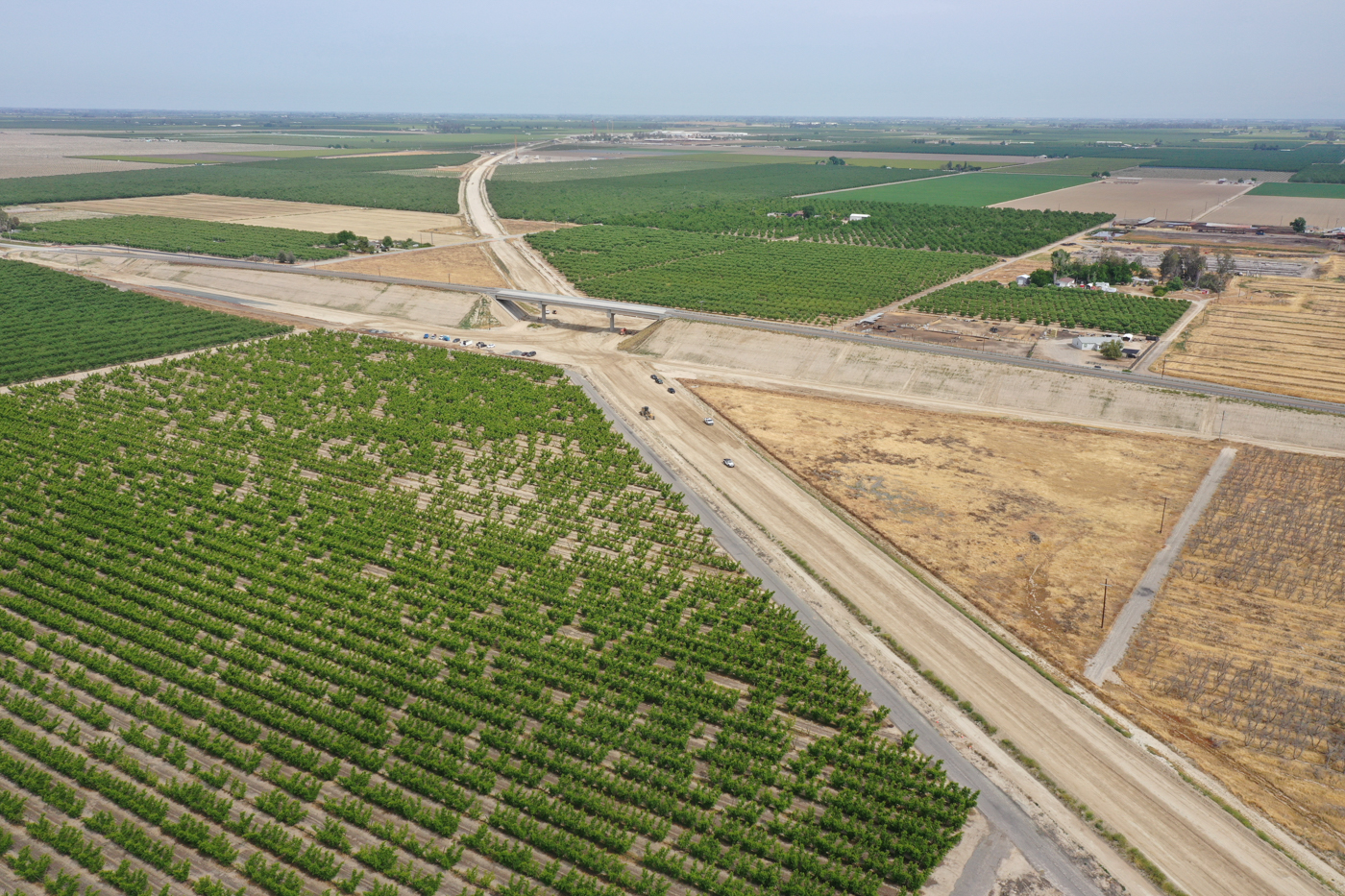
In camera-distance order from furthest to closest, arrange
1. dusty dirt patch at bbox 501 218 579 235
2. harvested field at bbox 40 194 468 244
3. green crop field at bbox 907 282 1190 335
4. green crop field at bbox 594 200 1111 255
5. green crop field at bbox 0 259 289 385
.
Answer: dusty dirt patch at bbox 501 218 579 235 < harvested field at bbox 40 194 468 244 < green crop field at bbox 594 200 1111 255 < green crop field at bbox 907 282 1190 335 < green crop field at bbox 0 259 289 385

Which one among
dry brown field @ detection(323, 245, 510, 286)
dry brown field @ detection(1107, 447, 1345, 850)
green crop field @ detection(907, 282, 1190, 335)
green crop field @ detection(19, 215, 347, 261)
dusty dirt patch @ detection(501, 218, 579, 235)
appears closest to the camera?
dry brown field @ detection(1107, 447, 1345, 850)

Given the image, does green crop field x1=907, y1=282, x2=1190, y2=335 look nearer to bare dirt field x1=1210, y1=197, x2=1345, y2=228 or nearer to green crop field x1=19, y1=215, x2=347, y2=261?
bare dirt field x1=1210, y1=197, x2=1345, y2=228

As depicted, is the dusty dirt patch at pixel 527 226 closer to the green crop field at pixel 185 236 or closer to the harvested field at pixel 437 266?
the harvested field at pixel 437 266

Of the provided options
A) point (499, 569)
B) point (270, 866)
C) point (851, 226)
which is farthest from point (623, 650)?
point (851, 226)

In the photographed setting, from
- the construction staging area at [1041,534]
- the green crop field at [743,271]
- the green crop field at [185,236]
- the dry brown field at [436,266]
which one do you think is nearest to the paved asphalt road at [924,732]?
the construction staging area at [1041,534]

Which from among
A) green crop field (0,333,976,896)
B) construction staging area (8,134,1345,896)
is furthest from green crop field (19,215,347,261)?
green crop field (0,333,976,896)

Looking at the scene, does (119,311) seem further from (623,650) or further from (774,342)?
(623,650)
